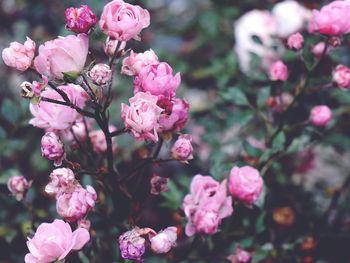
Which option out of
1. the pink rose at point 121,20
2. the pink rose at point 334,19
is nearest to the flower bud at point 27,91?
the pink rose at point 121,20

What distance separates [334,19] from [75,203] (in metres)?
0.56

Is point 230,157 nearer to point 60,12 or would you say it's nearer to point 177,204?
point 177,204

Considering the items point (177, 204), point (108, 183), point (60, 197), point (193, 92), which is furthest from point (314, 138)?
point (193, 92)

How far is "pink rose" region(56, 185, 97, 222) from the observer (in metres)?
0.87

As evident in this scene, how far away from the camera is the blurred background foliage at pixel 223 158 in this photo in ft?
3.89

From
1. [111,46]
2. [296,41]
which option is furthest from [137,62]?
[296,41]

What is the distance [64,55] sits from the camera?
830 millimetres

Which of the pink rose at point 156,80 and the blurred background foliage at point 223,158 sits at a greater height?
the pink rose at point 156,80

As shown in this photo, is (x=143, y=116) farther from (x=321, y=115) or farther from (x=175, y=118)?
(x=321, y=115)

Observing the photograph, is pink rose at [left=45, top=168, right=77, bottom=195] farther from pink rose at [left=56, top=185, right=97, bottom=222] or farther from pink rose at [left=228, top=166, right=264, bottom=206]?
pink rose at [left=228, top=166, right=264, bottom=206]

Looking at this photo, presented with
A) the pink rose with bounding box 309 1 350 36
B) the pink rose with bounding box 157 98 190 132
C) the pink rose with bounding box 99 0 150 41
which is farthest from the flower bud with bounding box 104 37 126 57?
the pink rose with bounding box 309 1 350 36

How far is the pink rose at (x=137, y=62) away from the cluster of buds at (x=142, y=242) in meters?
0.25

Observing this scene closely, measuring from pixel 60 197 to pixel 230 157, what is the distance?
771mm

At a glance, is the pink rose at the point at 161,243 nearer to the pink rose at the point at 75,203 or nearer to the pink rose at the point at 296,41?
the pink rose at the point at 75,203
